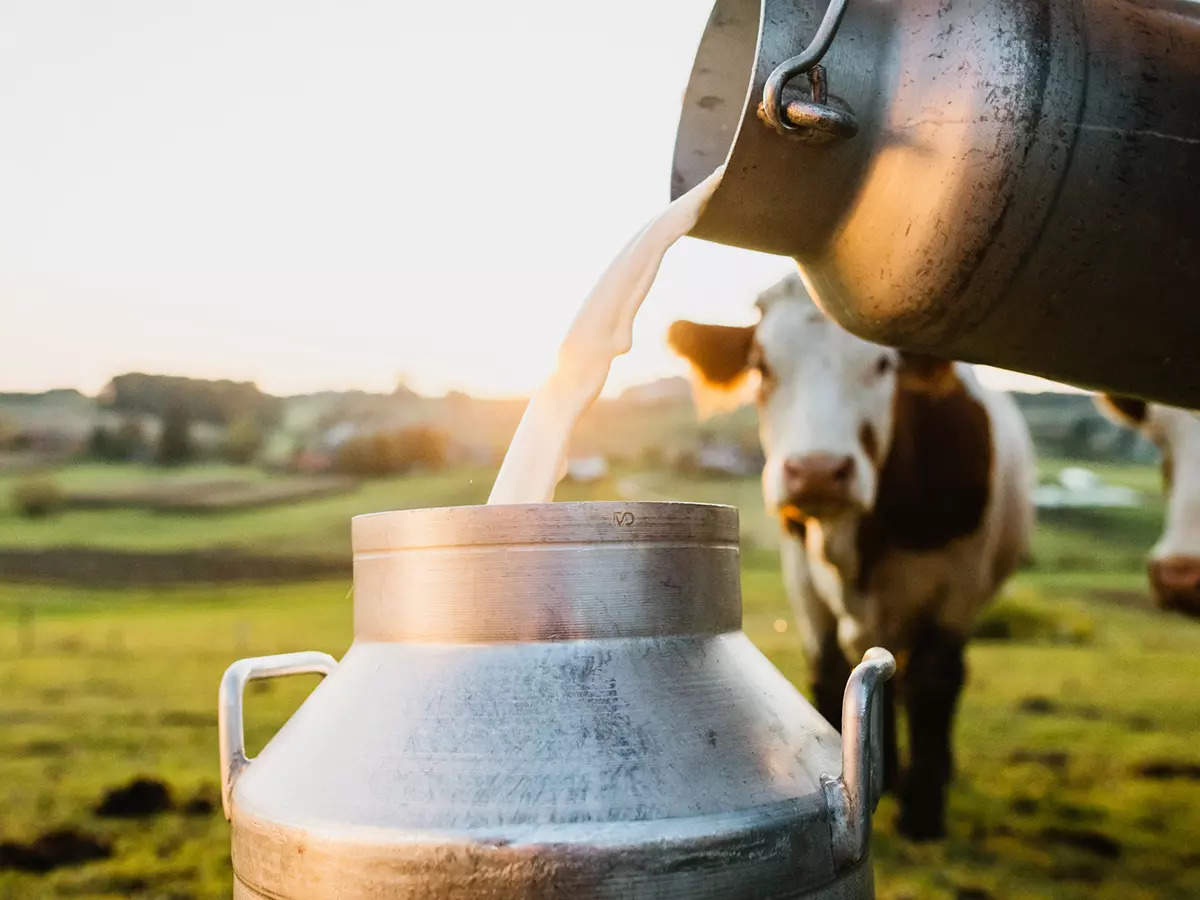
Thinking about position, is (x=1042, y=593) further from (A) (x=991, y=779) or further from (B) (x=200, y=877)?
(B) (x=200, y=877)

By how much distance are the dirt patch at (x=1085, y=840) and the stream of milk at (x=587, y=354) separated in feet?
6.12

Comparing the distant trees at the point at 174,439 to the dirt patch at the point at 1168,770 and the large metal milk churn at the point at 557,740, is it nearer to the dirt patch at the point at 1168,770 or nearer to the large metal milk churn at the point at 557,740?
the large metal milk churn at the point at 557,740

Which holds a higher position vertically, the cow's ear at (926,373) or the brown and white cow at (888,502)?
the cow's ear at (926,373)

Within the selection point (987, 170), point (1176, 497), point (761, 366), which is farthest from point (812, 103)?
point (1176, 497)

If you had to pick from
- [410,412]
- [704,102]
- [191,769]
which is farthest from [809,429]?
[410,412]

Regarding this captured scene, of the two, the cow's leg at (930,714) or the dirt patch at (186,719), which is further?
the dirt patch at (186,719)

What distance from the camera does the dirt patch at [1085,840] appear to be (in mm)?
2154

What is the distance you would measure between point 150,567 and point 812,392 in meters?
2.29

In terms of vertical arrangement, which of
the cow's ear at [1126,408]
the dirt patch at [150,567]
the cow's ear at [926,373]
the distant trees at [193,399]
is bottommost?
the dirt patch at [150,567]

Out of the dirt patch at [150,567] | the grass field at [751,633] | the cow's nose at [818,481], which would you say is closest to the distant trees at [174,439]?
the grass field at [751,633]

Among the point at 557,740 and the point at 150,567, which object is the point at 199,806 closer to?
the point at 150,567

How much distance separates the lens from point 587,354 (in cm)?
95

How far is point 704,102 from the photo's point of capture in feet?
3.55

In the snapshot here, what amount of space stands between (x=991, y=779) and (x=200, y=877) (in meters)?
2.03
